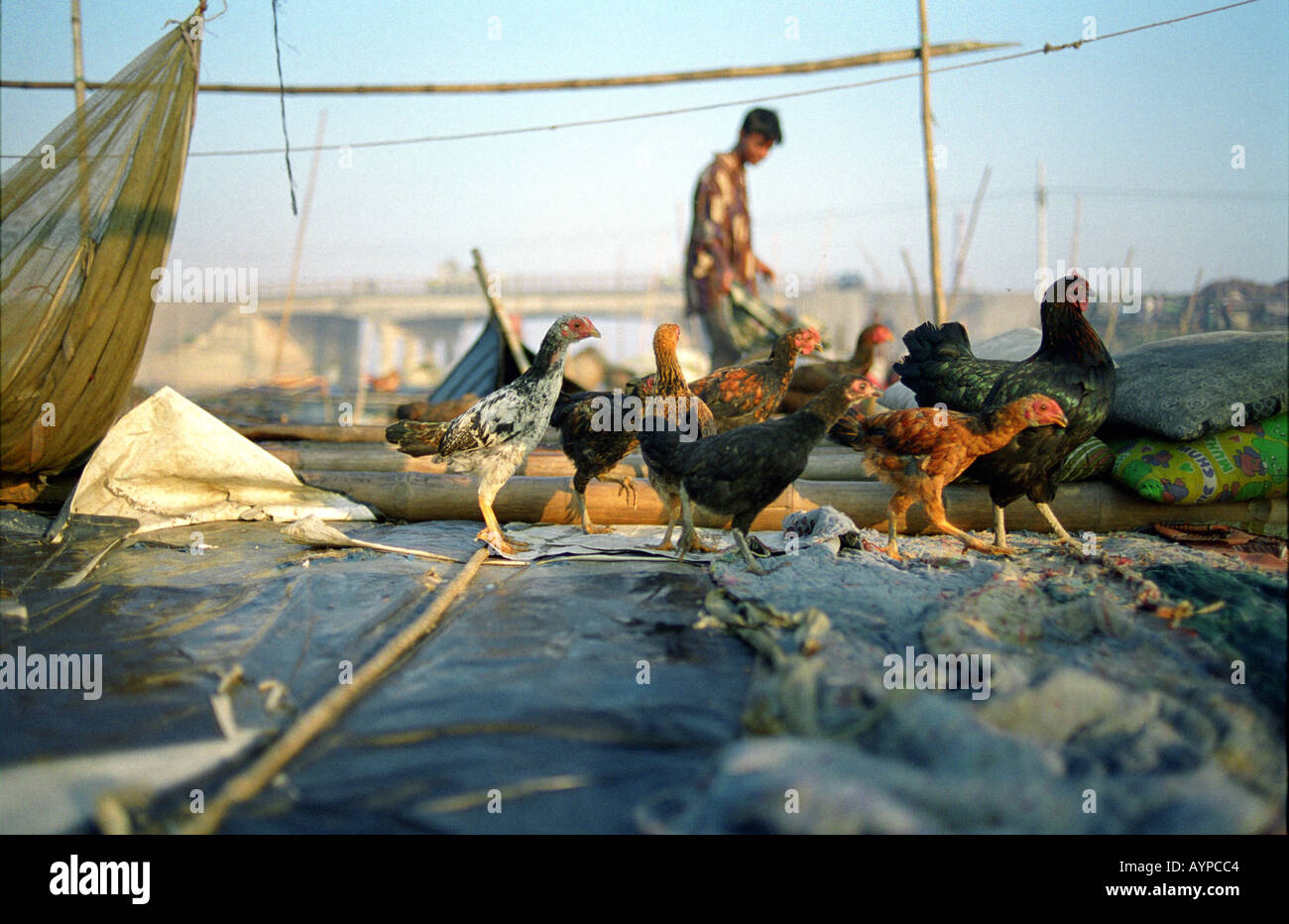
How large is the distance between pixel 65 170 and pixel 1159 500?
19.1 feet

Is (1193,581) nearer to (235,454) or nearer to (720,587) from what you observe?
(720,587)

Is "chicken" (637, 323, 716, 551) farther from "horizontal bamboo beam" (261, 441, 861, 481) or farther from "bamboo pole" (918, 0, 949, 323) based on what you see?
"bamboo pole" (918, 0, 949, 323)

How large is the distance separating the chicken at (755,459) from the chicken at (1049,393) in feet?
2.52

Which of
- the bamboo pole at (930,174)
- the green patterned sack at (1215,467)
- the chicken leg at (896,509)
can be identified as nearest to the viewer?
the chicken leg at (896,509)

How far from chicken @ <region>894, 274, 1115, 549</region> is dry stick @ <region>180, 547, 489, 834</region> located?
257cm

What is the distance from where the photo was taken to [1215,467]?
387 cm

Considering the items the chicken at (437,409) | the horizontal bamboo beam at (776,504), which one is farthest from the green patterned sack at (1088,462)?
the chicken at (437,409)

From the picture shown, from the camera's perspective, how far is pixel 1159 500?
3904mm

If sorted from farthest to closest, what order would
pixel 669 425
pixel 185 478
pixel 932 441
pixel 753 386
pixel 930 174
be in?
pixel 930 174
pixel 753 386
pixel 185 478
pixel 669 425
pixel 932 441

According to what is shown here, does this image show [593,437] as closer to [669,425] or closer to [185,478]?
[669,425]

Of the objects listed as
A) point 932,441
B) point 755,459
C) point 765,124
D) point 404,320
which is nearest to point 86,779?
point 755,459

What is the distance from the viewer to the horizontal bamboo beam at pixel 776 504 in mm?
3986

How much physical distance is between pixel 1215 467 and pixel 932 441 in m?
1.77

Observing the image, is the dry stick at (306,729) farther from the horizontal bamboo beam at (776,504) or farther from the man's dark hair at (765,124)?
the man's dark hair at (765,124)
